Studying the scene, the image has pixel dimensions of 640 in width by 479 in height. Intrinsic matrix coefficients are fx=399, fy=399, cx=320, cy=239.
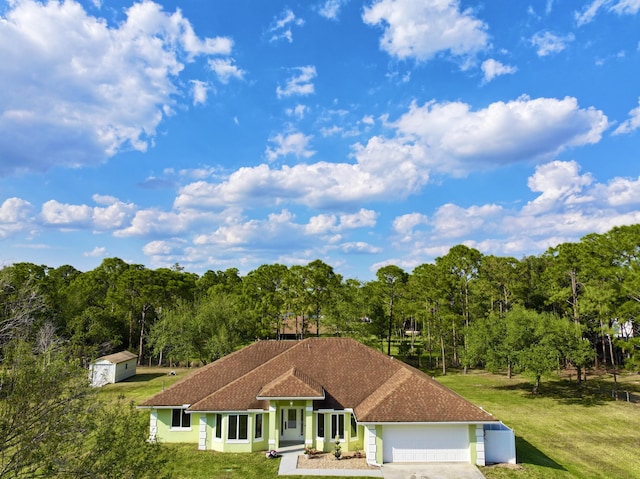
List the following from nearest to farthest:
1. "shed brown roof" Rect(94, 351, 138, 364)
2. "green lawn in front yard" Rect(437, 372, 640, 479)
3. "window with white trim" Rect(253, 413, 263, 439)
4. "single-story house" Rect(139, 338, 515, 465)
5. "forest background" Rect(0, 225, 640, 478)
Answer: "green lawn in front yard" Rect(437, 372, 640, 479), "single-story house" Rect(139, 338, 515, 465), "window with white trim" Rect(253, 413, 263, 439), "forest background" Rect(0, 225, 640, 478), "shed brown roof" Rect(94, 351, 138, 364)

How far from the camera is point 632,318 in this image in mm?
37469

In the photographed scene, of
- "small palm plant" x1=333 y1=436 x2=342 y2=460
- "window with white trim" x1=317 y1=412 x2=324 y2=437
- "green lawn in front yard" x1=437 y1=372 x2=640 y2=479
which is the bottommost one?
Answer: "green lawn in front yard" x1=437 y1=372 x2=640 y2=479

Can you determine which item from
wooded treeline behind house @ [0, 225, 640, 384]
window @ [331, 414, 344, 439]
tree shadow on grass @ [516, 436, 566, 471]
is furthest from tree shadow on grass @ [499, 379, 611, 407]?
window @ [331, 414, 344, 439]

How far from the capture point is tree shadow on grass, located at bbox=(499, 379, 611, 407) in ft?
119

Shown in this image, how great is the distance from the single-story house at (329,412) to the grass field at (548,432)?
4.06 feet

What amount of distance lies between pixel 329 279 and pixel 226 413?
34.7 meters

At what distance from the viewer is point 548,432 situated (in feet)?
89.5

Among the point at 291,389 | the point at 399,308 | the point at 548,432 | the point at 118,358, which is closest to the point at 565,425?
the point at 548,432

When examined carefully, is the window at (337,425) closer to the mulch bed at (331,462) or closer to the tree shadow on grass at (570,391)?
the mulch bed at (331,462)

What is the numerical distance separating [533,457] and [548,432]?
658 cm

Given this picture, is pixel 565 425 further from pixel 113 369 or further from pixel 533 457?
pixel 113 369

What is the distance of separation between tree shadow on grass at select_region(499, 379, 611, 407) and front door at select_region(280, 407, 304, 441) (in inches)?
993

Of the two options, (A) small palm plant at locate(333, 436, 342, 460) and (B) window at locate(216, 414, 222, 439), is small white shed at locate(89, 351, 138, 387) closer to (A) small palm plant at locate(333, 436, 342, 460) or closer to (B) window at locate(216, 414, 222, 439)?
(B) window at locate(216, 414, 222, 439)

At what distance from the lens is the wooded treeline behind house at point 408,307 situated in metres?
38.1
